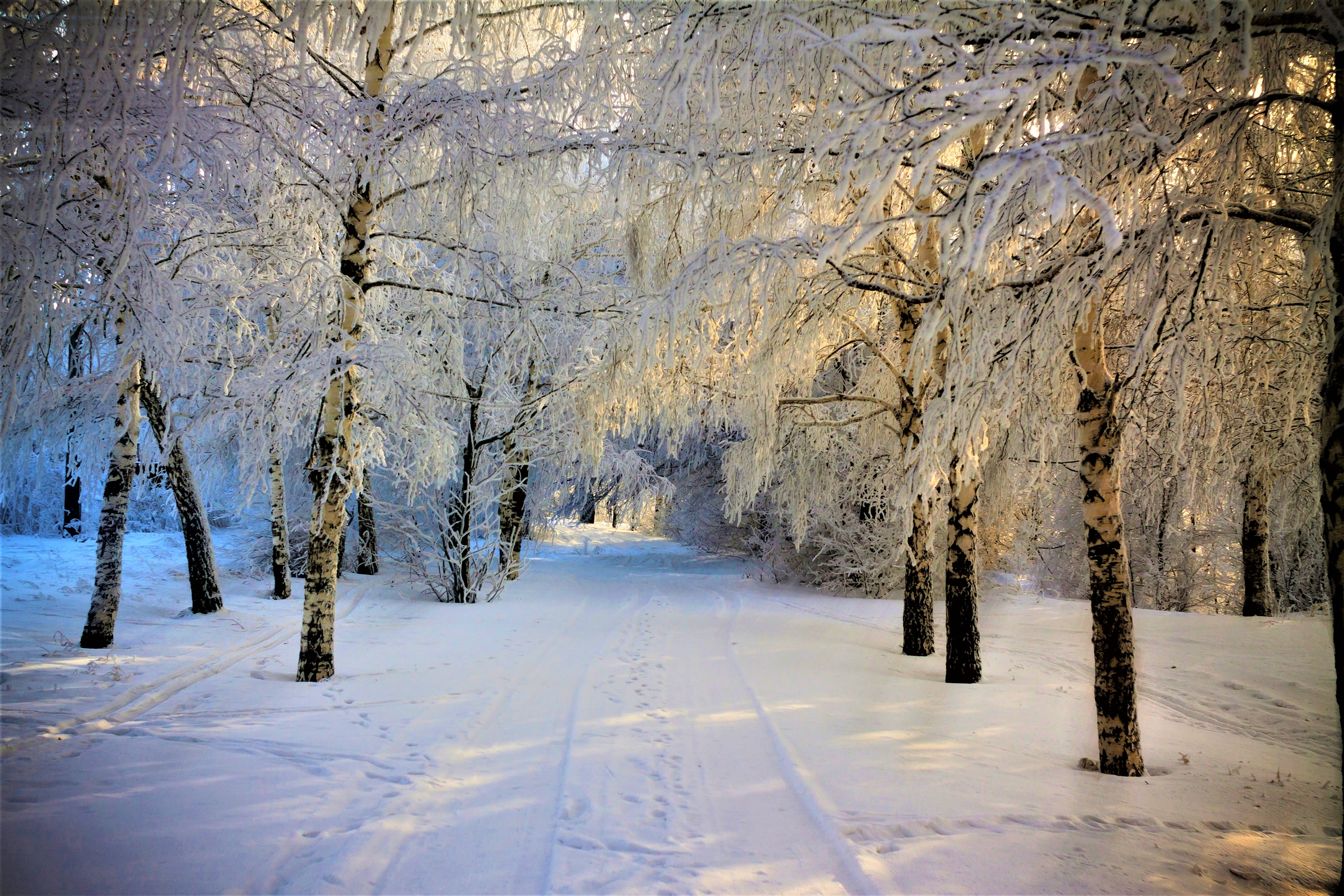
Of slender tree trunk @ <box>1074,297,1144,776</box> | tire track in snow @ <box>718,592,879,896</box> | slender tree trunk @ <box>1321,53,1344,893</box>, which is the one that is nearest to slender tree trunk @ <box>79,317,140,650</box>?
tire track in snow @ <box>718,592,879,896</box>

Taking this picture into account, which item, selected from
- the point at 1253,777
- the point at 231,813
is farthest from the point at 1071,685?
the point at 231,813

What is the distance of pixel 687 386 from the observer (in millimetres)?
7191

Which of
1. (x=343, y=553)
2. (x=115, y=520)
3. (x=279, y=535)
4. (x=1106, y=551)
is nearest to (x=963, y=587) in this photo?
(x=1106, y=551)

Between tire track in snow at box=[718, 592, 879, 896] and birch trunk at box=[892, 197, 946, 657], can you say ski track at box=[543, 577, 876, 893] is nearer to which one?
tire track in snow at box=[718, 592, 879, 896]

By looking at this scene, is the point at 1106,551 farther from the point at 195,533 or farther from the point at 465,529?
the point at 195,533

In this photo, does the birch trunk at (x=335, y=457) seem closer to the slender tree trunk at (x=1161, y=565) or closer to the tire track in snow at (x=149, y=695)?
the tire track in snow at (x=149, y=695)

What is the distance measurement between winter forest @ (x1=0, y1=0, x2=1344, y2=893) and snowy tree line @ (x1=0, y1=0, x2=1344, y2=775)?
5cm

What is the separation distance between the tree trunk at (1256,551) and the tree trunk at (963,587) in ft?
23.5

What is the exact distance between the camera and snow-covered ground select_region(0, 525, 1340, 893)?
8.89ft

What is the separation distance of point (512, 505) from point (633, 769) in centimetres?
1101

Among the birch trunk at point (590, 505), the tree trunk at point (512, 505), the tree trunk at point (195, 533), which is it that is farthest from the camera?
the birch trunk at point (590, 505)

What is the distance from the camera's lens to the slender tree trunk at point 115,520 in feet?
22.5

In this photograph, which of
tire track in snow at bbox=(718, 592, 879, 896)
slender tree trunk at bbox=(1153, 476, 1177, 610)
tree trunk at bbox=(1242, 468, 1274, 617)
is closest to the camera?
tire track in snow at bbox=(718, 592, 879, 896)

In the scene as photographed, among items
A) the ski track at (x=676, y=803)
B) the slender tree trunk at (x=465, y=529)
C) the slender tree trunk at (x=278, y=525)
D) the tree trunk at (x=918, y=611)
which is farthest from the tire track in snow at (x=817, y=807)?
the slender tree trunk at (x=278, y=525)
